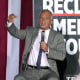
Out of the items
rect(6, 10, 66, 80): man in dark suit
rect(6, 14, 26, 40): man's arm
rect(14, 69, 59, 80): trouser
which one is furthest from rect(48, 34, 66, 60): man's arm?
rect(6, 14, 26, 40): man's arm

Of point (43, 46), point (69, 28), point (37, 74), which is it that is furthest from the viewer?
point (69, 28)

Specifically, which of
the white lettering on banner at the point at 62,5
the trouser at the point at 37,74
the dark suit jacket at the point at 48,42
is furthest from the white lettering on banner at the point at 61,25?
the trouser at the point at 37,74

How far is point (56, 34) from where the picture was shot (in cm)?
230

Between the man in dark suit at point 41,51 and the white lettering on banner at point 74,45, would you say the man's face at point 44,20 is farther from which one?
the white lettering on banner at point 74,45

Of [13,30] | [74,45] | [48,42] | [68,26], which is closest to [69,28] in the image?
[68,26]

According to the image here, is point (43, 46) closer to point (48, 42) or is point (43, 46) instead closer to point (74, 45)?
point (48, 42)

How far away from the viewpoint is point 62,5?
2.86 meters

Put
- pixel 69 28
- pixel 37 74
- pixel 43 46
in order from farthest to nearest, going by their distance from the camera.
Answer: pixel 69 28 < pixel 37 74 < pixel 43 46

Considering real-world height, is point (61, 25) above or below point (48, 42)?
above

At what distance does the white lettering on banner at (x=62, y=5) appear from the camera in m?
2.84

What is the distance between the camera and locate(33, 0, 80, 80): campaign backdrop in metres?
2.81

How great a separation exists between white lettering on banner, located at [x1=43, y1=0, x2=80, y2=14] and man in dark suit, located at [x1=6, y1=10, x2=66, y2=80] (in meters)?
0.59

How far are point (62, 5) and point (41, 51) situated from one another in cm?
81

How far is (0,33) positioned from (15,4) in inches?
13.2
